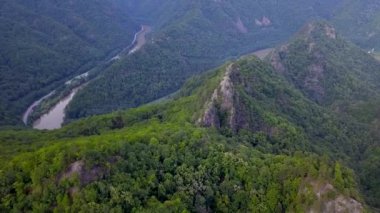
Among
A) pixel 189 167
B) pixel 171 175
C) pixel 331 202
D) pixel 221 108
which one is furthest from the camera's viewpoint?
pixel 221 108

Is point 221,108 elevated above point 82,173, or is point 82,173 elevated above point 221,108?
point 82,173

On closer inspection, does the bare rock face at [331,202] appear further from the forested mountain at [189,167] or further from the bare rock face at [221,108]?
the bare rock face at [221,108]

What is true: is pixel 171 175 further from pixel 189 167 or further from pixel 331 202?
pixel 331 202

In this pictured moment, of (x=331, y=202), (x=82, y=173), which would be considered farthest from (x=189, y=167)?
(x=331, y=202)

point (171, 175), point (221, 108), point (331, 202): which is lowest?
point (331, 202)

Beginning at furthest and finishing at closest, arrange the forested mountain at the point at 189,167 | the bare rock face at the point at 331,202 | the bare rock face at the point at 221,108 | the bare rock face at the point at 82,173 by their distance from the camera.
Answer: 1. the bare rock face at the point at 221,108
2. the bare rock face at the point at 82,173
3. the forested mountain at the point at 189,167
4. the bare rock face at the point at 331,202

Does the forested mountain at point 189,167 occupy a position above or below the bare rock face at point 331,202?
above

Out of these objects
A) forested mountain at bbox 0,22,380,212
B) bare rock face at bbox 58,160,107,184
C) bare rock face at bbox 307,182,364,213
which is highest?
bare rock face at bbox 58,160,107,184

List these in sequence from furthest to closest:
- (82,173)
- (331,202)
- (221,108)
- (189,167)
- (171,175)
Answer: (221,108) → (189,167) → (171,175) → (82,173) → (331,202)

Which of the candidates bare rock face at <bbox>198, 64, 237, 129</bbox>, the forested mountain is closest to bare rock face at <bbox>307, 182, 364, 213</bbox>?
the forested mountain

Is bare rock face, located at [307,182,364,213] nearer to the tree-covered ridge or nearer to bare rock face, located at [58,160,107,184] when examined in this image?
the tree-covered ridge

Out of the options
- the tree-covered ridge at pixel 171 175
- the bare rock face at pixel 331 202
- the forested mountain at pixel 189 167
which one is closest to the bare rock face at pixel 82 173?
the tree-covered ridge at pixel 171 175
